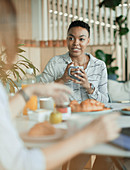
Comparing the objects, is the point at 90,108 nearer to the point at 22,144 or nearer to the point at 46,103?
the point at 46,103

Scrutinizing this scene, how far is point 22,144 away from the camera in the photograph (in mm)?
422

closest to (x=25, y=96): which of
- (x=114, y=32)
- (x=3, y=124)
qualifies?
(x=3, y=124)

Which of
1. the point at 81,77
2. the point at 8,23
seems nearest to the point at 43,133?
the point at 8,23

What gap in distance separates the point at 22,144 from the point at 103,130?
0.14 metres

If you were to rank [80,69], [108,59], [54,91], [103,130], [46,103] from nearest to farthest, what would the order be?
[103,130] < [54,91] < [46,103] < [80,69] < [108,59]

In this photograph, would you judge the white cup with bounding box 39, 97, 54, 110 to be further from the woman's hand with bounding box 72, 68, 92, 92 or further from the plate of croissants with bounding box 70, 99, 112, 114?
the woman's hand with bounding box 72, 68, 92, 92

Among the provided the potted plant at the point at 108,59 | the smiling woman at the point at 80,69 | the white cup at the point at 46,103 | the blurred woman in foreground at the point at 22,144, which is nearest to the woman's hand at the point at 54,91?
the white cup at the point at 46,103

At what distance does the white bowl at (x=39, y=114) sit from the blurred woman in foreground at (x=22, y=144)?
22 cm

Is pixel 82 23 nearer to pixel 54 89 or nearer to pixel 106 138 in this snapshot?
pixel 54 89

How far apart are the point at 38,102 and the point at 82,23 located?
581mm

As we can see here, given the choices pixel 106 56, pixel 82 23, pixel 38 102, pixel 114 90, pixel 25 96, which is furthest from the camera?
pixel 106 56

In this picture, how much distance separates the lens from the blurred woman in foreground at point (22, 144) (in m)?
0.38

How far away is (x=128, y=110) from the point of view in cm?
84

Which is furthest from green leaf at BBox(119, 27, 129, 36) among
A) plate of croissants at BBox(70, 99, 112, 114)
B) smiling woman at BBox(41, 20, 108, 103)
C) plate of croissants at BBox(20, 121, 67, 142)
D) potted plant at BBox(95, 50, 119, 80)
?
plate of croissants at BBox(20, 121, 67, 142)
